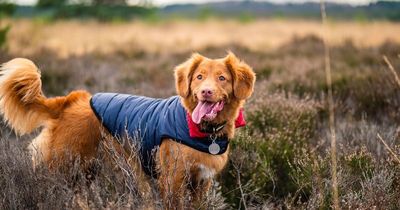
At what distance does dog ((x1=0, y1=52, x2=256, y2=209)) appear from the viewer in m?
3.62

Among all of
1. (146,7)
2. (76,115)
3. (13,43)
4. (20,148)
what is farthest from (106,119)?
(146,7)

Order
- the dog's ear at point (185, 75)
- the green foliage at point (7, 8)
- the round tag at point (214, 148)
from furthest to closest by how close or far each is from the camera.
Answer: the green foliage at point (7, 8), the dog's ear at point (185, 75), the round tag at point (214, 148)

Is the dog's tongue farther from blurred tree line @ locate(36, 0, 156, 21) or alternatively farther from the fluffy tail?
blurred tree line @ locate(36, 0, 156, 21)

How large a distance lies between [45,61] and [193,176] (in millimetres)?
7838

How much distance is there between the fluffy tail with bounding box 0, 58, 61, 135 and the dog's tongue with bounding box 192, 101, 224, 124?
1289 mm

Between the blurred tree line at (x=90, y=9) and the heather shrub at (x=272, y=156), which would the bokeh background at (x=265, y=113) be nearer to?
the heather shrub at (x=272, y=156)

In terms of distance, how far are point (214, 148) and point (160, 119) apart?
0.50 m

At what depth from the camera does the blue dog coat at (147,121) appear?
3.68 meters

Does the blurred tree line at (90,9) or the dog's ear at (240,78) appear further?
the blurred tree line at (90,9)

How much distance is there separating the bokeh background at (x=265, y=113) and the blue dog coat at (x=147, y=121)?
358 millimetres

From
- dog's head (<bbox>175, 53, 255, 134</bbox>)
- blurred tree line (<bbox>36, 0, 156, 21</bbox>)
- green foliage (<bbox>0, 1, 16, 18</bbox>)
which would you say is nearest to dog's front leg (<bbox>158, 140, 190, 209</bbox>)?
dog's head (<bbox>175, 53, 255, 134</bbox>)

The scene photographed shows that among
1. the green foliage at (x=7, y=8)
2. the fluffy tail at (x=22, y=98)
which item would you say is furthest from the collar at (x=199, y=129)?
the green foliage at (x=7, y=8)

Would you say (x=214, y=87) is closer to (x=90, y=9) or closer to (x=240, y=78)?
(x=240, y=78)

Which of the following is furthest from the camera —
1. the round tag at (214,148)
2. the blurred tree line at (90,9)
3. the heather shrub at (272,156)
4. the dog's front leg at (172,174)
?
the blurred tree line at (90,9)
